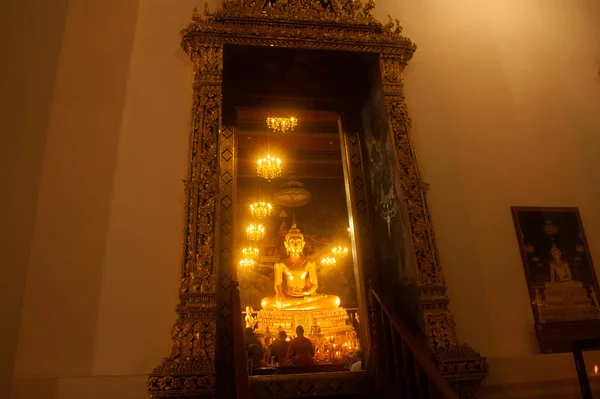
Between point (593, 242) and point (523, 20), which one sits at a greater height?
point (523, 20)

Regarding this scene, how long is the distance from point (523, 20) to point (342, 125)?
256 cm

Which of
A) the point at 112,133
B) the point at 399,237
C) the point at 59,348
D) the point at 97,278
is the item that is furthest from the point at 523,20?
the point at 59,348

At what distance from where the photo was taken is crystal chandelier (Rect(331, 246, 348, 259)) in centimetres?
539

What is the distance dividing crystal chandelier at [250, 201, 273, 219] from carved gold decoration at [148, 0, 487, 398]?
56.2 inches

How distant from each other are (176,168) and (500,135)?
315 cm

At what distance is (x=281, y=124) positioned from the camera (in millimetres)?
5039

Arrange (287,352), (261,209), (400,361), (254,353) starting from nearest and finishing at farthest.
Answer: (400,361) → (254,353) → (287,352) → (261,209)

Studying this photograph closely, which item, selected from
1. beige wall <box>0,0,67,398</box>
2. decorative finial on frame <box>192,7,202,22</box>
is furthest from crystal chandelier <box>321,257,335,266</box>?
beige wall <box>0,0,67,398</box>

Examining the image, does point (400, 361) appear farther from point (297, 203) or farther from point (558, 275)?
point (297, 203)

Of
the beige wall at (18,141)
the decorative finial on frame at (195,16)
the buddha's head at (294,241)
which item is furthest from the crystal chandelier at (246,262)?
the beige wall at (18,141)

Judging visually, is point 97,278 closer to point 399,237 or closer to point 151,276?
point 151,276

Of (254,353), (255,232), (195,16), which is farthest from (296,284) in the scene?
(195,16)

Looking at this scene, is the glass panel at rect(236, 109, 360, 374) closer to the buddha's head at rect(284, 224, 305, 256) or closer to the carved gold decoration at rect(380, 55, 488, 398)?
the buddha's head at rect(284, 224, 305, 256)

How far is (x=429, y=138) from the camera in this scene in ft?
14.1
